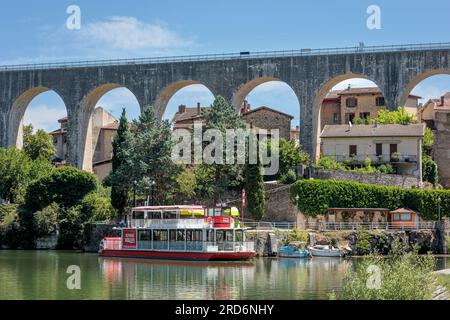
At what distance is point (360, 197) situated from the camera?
2344 inches

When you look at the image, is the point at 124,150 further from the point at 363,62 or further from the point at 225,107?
the point at 363,62

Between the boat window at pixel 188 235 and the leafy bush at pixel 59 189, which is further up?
the leafy bush at pixel 59 189

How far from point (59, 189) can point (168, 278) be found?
24.9 meters

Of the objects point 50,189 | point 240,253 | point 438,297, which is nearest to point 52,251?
point 50,189

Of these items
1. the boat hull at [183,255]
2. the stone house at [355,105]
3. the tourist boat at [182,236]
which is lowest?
the boat hull at [183,255]

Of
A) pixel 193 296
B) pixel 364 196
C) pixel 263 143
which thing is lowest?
pixel 193 296

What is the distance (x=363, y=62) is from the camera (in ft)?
230

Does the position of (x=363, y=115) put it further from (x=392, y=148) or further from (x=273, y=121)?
(x=392, y=148)

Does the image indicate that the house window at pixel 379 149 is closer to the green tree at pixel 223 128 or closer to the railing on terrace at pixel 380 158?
the railing on terrace at pixel 380 158

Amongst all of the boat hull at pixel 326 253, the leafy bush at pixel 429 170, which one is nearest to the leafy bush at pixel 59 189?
the boat hull at pixel 326 253

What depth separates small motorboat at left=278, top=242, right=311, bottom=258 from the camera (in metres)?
52.8

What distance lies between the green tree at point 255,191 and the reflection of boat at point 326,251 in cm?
569

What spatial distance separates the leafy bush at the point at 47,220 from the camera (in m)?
61.3
